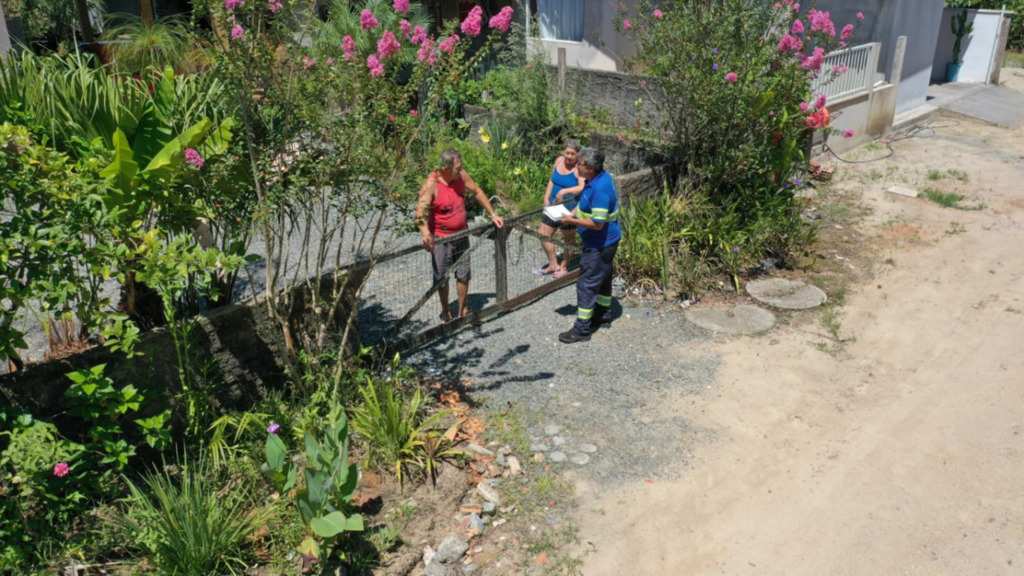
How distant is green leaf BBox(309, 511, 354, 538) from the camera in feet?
13.0

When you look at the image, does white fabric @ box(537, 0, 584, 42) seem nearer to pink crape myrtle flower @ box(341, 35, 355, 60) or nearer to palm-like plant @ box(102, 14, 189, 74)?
palm-like plant @ box(102, 14, 189, 74)

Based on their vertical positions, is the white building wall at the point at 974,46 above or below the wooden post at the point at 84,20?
below

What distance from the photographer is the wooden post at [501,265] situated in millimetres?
7027

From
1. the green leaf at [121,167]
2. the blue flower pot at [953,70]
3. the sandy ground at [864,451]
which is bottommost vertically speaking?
the sandy ground at [864,451]

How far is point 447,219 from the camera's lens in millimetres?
6781

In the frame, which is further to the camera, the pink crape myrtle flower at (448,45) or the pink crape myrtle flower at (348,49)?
the pink crape myrtle flower at (448,45)

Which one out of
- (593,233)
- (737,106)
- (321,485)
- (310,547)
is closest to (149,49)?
(593,233)

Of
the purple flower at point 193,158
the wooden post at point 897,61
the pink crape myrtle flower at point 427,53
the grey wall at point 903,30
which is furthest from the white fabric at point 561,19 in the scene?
the purple flower at point 193,158

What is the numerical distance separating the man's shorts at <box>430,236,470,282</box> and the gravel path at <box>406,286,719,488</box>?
0.52m

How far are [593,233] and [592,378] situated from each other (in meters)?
1.24

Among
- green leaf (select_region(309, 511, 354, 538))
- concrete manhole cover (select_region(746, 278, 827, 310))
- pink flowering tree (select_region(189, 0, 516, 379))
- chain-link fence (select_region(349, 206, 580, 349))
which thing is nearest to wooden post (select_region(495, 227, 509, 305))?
chain-link fence (select_region(349, 206, 580, 349))

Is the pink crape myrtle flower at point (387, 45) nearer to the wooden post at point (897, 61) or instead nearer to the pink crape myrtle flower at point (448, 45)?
the pink crape myrtle flower at point (448, 45)

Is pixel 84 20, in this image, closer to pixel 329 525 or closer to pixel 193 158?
pixel 193 158

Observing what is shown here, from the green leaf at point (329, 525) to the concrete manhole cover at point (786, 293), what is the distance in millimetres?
4966
